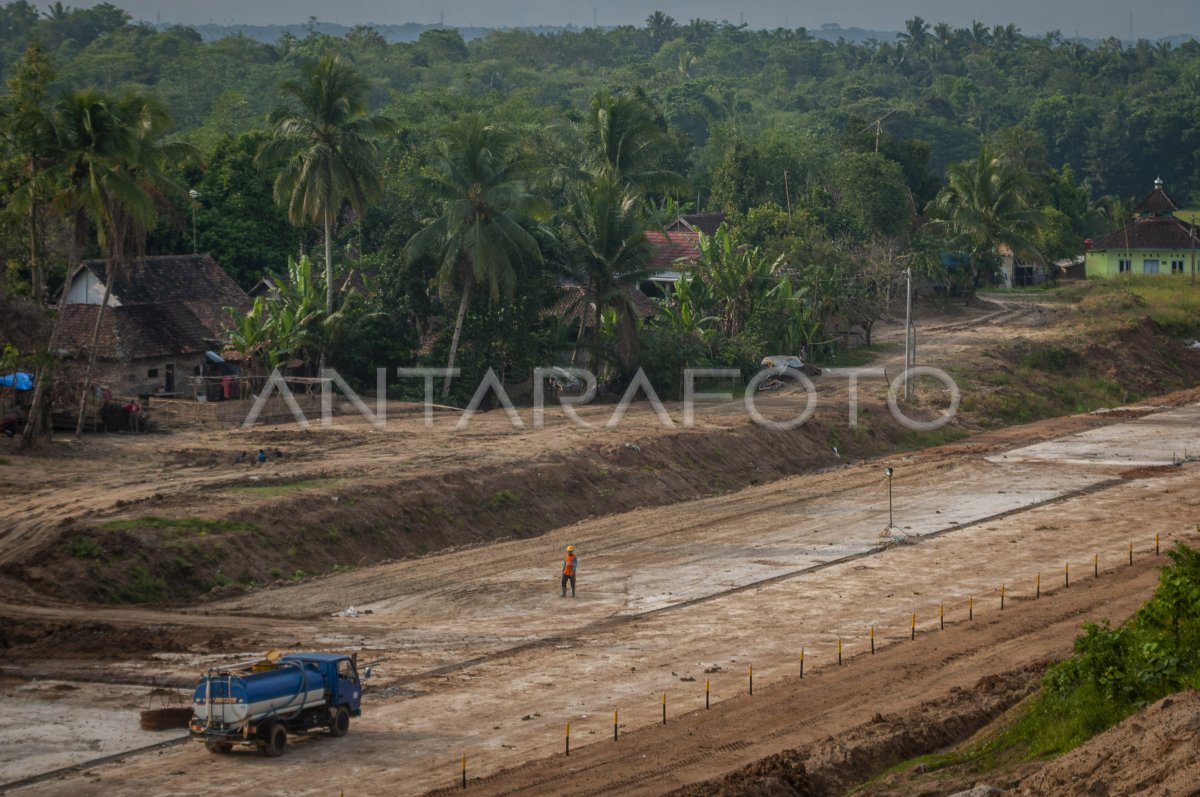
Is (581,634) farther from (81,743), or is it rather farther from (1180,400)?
(1180,400)

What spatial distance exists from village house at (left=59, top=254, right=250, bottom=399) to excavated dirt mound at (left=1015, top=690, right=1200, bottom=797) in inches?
1423

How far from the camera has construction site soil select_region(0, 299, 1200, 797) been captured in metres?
23.5

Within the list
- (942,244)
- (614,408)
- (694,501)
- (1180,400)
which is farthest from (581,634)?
(942,244)

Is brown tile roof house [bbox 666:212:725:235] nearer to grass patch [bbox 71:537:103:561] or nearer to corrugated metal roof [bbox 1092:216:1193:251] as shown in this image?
corrugated metal roof [bbox 1092:216:1193:251]

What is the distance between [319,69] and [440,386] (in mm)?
11525

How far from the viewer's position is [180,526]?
35.1m

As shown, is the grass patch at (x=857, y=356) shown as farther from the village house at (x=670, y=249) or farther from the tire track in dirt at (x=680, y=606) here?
the tire track in dirt at (x=680, y=606)

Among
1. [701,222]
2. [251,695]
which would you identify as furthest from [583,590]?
[701,222]

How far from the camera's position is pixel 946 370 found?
207ft

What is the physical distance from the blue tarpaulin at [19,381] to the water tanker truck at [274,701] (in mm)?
23374

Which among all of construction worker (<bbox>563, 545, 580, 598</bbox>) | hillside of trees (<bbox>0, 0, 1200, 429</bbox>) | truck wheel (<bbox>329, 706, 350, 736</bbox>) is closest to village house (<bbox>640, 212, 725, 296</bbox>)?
hillside of trees (<bbox>0, 0, 1200, 429</bbox>)

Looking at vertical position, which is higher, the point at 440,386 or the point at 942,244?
the point at 942,244

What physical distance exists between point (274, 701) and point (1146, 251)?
8354cm

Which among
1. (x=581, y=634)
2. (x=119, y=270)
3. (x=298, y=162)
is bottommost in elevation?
(x=581, y=634)
